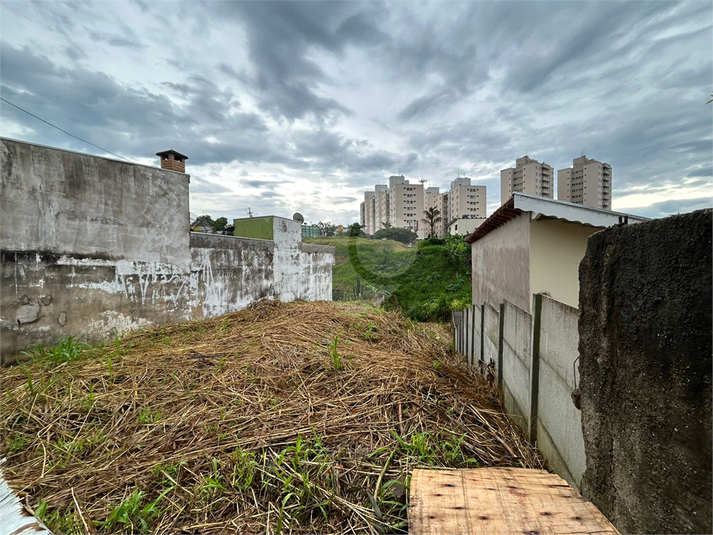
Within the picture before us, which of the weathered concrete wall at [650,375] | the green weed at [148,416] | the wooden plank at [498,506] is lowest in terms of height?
the green weed at [148,416]

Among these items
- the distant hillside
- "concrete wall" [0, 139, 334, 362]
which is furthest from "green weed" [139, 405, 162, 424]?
the distant hillside

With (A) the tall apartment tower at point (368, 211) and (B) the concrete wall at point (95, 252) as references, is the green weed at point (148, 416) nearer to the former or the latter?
(B) the concrete wall at point (95, 252)

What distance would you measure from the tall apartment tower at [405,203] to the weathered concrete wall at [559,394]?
6238 centimetres

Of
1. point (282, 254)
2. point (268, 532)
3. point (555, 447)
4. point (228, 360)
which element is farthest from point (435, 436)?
point (282, 254)

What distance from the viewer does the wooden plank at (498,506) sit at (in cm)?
106

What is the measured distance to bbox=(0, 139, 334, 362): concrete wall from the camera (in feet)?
14.7

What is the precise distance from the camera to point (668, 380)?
844mm

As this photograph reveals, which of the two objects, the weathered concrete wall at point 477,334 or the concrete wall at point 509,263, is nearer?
the weathered concrete wall at point 477,334

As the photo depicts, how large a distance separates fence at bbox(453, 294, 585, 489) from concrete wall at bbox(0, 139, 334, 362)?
6.13 meters

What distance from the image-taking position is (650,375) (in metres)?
0.92

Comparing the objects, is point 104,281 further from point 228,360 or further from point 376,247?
point 376,247

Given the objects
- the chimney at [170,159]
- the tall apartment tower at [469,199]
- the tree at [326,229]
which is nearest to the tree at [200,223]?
the chimney at [170,159]

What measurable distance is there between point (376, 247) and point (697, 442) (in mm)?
26711

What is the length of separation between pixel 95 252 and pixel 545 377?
21.5 feet
